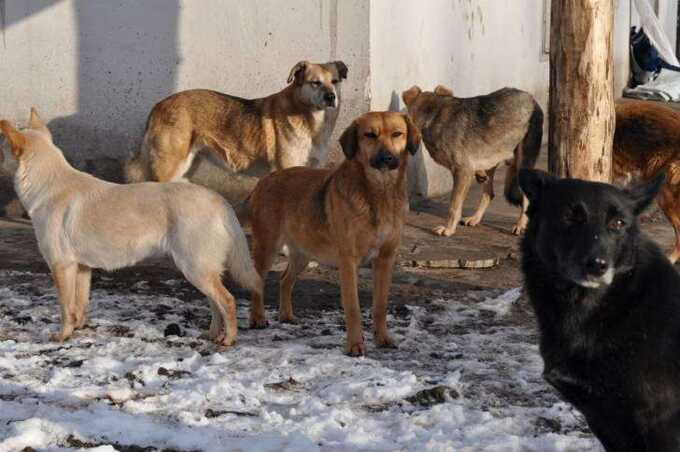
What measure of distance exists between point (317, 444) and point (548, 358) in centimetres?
108

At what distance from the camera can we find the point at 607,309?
3854mm

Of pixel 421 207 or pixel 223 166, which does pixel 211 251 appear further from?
pixel 421 207

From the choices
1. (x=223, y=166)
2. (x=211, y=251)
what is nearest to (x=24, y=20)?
(x=223, y=166)

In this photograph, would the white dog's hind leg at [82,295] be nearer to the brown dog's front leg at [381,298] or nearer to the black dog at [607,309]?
the brown dog's front leg at [381,298]

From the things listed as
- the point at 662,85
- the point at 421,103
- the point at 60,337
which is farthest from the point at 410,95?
the point at 662,85

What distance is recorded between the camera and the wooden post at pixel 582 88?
6.49 m

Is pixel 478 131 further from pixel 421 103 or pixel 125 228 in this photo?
pixel 125 228

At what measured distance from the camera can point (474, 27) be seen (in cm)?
1204

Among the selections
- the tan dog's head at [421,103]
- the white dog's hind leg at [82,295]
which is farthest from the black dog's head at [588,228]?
the tan dog's head at [421,103]

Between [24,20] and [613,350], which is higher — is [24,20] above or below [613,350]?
above

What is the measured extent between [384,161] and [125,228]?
1.47m

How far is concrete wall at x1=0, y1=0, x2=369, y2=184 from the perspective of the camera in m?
9.77

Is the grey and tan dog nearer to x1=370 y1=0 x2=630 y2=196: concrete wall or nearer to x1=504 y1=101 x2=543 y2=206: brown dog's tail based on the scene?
x1=504 y1=101 x2=543 y2=206: brown dog's tail

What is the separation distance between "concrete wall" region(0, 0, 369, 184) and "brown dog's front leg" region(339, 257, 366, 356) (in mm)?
3885
